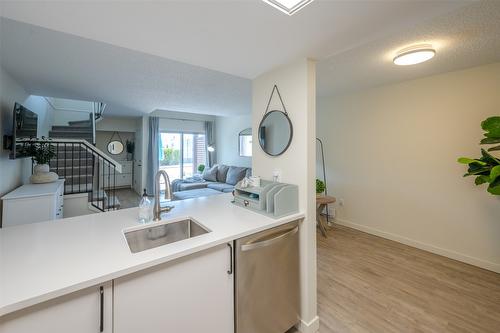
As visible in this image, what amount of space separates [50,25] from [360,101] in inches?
146

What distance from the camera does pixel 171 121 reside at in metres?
6.71

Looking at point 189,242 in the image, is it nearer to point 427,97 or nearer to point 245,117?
point 427,97

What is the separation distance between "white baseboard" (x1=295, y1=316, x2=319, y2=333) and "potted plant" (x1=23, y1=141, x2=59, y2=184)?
405 cm

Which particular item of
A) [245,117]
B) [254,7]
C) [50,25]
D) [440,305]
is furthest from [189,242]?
[245,117]

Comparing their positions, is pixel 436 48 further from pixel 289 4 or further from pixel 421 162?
pixel 289 4

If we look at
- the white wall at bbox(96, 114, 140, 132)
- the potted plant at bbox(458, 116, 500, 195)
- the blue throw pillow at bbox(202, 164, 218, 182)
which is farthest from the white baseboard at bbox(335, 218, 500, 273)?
the white wall at bbox(96, 114, 140, 132)

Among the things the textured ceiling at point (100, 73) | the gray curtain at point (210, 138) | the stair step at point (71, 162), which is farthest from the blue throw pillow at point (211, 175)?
the stair step at point (71, 162)

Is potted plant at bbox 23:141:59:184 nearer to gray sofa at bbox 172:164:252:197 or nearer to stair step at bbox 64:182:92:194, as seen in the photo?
stair step at bbox 64:182:92:194

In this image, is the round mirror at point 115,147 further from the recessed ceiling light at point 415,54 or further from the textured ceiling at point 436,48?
the recessed ceiling light at point 415,54

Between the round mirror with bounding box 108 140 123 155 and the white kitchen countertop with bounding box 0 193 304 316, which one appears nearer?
the white kitchen countertop with bounding box 0 193 304 316

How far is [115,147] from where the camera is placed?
23.9 ft

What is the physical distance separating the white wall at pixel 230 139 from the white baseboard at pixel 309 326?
446 centimetres

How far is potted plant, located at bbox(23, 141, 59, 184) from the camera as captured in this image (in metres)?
3.20

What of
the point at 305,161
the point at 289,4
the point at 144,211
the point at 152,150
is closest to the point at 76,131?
the point at 152,150
